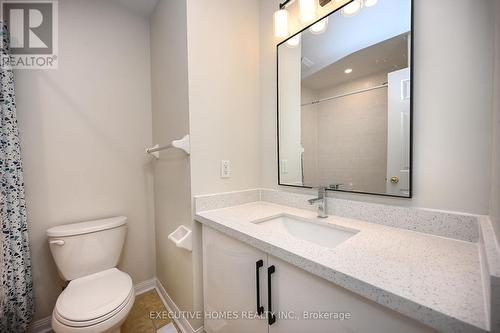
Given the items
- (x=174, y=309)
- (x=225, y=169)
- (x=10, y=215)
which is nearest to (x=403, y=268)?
(x=225, y=169)

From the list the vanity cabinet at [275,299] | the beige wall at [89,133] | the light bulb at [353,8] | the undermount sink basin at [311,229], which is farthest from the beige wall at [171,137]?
the light bulb at [353,8]

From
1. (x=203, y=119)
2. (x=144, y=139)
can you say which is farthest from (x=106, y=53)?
(x=203, y=119)

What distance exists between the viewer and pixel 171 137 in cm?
152

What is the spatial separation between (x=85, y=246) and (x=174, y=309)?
80 centimetres

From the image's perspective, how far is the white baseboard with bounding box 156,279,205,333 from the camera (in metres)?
1.35

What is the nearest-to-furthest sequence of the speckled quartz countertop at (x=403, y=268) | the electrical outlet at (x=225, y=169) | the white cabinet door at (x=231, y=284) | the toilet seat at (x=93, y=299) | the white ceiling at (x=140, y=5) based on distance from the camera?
the speckled quartz countertop at (x=403, y=268) → the white cabinet door at (x=231, y=284) → the toilet seat at (x=93, y=299) → the electrical outlet at (x=225, y=169) → the white ceiling at (x=140, y=5)

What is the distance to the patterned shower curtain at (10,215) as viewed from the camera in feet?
3.87

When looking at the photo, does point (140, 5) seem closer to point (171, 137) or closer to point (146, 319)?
point (171, 137)

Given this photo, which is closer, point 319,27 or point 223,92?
point 319,27

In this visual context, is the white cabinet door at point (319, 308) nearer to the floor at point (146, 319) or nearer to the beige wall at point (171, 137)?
the beige wall at point (171, 137)

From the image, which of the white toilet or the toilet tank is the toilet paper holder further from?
the toilet tank

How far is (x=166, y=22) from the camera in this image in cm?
151

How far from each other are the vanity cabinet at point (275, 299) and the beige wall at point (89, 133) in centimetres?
97

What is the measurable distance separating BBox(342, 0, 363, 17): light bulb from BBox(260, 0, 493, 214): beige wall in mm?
280
